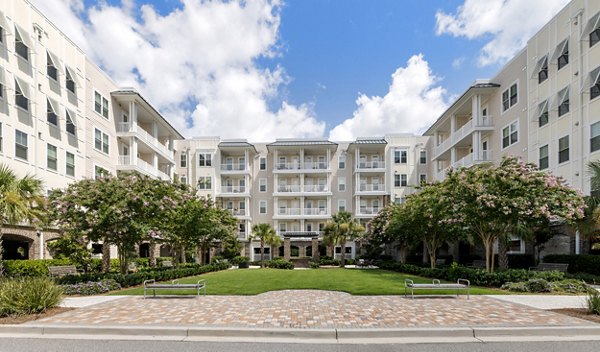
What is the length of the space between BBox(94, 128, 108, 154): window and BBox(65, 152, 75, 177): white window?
2861 mm

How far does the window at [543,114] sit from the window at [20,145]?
1359 inches

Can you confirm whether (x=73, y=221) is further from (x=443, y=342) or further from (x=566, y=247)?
(x=566, y=247)

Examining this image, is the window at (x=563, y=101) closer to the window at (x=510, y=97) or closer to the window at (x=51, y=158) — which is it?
the window at (x=510, y=97)

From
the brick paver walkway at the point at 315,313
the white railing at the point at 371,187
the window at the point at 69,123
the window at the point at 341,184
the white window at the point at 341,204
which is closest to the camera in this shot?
the brick paver walkway at the point at 315,313

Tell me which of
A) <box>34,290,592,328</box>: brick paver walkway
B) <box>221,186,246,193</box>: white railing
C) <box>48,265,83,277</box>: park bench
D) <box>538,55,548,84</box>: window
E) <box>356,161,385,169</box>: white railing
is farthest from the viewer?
<box>221,186,246,193</box>: white railing

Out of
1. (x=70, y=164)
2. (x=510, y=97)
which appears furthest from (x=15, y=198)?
(x=510, y=97)

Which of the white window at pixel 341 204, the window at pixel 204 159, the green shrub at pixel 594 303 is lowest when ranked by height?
the green shrub at pixel 594 303

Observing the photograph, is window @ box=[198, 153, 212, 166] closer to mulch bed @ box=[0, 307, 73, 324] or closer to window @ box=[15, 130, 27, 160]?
window @ box=[15, 130, 27, 160]

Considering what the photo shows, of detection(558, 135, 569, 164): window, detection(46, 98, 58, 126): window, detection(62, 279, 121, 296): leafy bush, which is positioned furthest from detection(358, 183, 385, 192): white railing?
detection(62, 279, 121, 296): leafy bush

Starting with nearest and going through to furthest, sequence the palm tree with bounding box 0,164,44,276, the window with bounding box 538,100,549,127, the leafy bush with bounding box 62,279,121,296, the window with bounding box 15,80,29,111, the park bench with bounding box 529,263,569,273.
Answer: the leafy bush with bounding box 62,279,121,296, the palm tree with bounding box 0,164,44,276, the park bench with bounding box 529,263,569,273, the window with bounding box 15,80,29,111, the window with bounding box 538,100,549,127

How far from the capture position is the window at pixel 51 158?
24.7 m

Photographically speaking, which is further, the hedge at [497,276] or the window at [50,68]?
the window at [50,68]

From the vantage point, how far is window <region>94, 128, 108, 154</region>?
30.0 m

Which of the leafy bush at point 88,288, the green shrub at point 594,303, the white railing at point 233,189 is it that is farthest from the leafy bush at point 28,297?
the white railing at point 233,189
